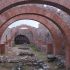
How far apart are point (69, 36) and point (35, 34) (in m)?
20.2

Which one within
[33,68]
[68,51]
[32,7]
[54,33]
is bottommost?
[33,68]

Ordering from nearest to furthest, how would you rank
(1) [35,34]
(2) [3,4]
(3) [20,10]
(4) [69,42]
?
(2) [3,4] → (4) [69,42] → (3) [20,10] → (1) [35,34]

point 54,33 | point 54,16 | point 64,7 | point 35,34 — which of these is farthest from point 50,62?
point 35,34

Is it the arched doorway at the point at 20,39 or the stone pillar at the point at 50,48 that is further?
the arched doorway at the point at 20,39

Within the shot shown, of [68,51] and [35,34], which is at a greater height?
[35,34]

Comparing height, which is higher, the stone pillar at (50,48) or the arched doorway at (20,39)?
the arched doorway at (20,39)

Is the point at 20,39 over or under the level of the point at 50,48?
over

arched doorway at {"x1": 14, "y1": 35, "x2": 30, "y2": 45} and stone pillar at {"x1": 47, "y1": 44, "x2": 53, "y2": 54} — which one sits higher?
arched doorway at {"x1": 14, "y1": 35, "x2": 30, "y2": 45}

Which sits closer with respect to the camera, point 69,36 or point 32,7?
point 69,36

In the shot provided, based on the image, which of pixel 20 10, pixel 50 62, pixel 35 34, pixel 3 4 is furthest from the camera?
pixel 35 34

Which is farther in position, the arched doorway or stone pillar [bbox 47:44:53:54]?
the arched doorway

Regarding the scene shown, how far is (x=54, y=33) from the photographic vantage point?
842 inches

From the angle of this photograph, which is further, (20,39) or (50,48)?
(20,39)

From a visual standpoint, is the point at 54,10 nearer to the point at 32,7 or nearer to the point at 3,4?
the point at 32,7
